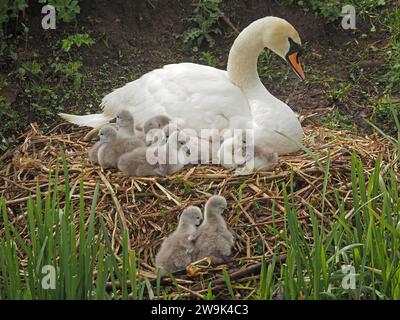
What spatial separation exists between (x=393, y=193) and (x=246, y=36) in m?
1.93

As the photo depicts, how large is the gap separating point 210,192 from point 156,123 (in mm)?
572

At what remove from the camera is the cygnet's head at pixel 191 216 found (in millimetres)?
4352

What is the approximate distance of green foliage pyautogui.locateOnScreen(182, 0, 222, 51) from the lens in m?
6.76

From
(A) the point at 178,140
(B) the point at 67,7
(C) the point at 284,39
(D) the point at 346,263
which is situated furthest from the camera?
(B) the point at 67,7

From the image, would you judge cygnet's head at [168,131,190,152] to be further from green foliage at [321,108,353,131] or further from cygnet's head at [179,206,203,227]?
green foliage at [321,108,353,131]

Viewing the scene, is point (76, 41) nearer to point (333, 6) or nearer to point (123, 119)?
point (123, 119)

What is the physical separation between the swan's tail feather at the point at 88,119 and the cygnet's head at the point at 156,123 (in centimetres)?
70

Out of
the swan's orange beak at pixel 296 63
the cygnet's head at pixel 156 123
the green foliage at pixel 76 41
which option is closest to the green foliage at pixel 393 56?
the swan's orange beak at pixel 296 63

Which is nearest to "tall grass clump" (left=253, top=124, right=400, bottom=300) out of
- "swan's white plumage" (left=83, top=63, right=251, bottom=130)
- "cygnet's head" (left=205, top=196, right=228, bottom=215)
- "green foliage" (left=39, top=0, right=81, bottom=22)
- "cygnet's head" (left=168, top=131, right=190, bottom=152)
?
"cygnet's head" (left=205, top=196, right=228, bottom=215)

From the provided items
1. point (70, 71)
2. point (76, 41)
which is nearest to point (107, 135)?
point (70, 71)

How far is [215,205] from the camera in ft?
14.4

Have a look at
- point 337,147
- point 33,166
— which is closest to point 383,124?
point 337,147

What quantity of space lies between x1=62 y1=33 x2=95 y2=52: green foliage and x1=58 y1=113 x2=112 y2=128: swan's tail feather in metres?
0.78

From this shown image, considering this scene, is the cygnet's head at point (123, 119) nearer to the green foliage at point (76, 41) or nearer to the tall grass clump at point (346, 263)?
the green foliage at point (76, 41)
